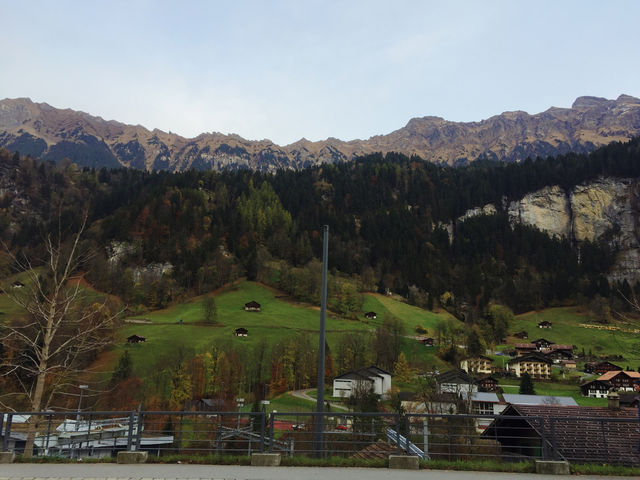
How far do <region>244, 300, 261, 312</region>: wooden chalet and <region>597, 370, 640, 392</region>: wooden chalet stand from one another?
82.0 meters

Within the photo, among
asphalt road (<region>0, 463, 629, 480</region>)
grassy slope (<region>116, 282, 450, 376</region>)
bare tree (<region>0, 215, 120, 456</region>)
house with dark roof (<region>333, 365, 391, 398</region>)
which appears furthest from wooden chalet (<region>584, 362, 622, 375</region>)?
bare tree (<region>0, 215, 120, 456</region>)

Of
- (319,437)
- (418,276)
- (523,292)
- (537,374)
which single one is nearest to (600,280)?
(523,292)

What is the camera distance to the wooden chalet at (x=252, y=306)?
125 metres

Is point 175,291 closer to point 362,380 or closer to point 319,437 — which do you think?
point 362,380

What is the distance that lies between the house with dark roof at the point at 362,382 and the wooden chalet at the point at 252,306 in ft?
150

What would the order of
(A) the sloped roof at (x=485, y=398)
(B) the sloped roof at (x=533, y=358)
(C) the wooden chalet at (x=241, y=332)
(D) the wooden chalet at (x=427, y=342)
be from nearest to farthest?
(A) the sloped roof at (x=485, y=398), (B) the sloped roof at (x=533, y=358), (C) the wooden chalet at (x=241, y=332), (D) the wooden chalet at (x=427, y=342)

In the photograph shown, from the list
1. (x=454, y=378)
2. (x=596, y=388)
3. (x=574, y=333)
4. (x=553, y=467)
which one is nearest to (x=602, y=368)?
(x=596, y=388)

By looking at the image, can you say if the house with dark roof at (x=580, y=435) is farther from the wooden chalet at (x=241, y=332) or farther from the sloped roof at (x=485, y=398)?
the wooden chalet at (x=241, y=332)

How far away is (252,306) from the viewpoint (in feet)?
412

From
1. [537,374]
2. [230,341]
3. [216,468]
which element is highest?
[216,468]

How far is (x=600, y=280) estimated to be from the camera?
183000mm

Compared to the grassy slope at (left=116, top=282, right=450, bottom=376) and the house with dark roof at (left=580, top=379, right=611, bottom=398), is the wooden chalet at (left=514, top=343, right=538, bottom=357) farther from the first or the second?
the house with dark roof at (left=580, top=379, right=611, bottom=398)

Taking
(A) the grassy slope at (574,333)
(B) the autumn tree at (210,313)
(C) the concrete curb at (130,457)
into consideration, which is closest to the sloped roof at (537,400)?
(A) the grassy slope at (574,333)

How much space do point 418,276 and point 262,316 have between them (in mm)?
93431
